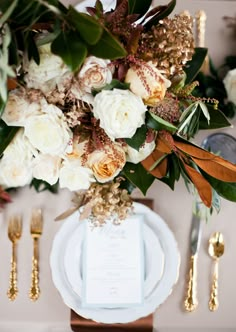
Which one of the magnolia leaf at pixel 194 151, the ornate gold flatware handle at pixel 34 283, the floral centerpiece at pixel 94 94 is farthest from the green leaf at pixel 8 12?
the ornate gold flatware handle at pixel 34 283

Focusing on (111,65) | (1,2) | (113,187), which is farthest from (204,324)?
(1,2)

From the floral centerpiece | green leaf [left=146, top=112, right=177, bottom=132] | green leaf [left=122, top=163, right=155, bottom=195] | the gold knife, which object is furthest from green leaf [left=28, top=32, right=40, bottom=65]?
the gold knife

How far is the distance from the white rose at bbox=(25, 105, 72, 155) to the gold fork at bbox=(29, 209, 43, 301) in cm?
49

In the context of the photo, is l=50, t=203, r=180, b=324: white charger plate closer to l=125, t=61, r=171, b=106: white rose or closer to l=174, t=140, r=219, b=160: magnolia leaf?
l=174, t=140, r=219, b=160: magnolia leaf

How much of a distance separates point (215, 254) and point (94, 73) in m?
0.68

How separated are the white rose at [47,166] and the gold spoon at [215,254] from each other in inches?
21.4

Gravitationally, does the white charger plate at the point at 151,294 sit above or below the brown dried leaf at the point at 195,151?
below

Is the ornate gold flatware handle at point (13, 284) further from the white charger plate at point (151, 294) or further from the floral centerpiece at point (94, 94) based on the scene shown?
the floral centerpiece at point (94, 94)

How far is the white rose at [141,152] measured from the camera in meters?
0.79

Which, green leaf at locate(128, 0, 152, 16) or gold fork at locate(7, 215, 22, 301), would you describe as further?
gold fork at locate(7, 215, 22, 301)

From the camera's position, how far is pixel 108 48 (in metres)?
0.63

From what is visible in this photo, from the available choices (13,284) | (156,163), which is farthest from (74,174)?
(13,284)

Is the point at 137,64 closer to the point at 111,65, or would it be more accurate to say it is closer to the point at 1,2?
the point at 111,65

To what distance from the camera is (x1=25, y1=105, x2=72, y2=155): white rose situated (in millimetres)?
688
